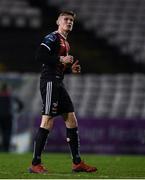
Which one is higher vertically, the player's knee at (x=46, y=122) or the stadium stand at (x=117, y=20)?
the stadium stand at (x=117, y=20)

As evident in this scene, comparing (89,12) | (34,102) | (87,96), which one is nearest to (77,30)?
(89,12)

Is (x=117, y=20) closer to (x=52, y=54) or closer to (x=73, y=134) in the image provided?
(x=73, y=134)

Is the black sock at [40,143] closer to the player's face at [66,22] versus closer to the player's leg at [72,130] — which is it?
the player's leg at [72,130]

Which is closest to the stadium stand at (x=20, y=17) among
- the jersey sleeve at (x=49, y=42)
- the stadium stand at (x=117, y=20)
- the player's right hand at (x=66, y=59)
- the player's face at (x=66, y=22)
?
the stadium stand at (x=117, y=20)

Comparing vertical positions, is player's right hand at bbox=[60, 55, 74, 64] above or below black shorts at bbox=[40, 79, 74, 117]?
above

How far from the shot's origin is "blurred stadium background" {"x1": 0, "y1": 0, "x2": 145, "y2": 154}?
65.3 feet

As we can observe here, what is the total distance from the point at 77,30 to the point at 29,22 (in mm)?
1479

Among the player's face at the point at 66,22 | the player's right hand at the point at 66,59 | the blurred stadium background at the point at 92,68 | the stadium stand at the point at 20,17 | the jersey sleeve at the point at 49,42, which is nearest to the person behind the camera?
the player's right hand at the point at 66,59

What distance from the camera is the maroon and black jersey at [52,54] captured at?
1041cm

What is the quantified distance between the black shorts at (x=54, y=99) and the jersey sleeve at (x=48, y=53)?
0.96 ft

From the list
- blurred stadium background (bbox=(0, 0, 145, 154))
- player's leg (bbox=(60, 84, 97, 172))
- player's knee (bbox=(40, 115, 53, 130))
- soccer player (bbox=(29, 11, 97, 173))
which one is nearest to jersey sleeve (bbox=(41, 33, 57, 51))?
soccer player (bbox=(29, 11, 97, 173))

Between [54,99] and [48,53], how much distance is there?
0.58 meters

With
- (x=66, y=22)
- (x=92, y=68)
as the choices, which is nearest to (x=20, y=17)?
(x=92, y=68)

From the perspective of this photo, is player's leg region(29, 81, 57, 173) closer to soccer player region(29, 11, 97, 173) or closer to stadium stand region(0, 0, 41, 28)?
soccer player region(29, 11, 97, 173)
